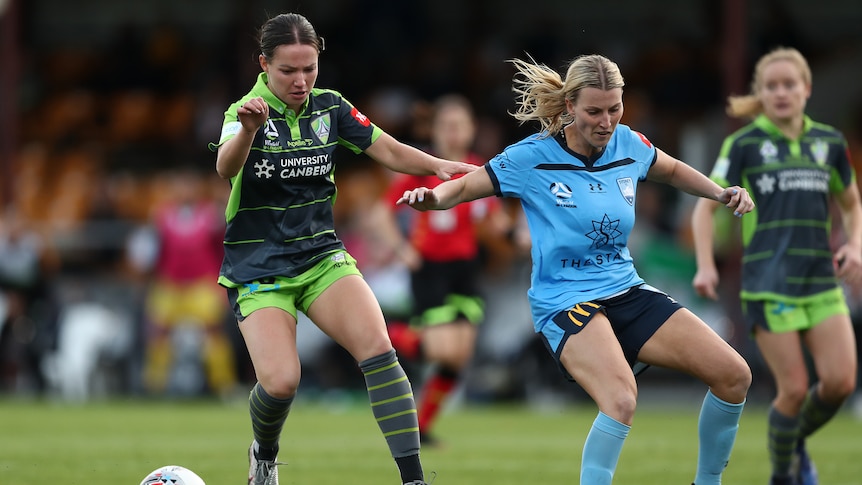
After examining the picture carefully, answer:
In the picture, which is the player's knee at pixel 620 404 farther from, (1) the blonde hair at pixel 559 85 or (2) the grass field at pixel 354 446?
(2) the grass field at pixel 354 446

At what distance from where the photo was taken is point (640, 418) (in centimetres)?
1391

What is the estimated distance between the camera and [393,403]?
625 centimetres

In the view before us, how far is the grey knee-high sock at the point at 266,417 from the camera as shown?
6.48 metres

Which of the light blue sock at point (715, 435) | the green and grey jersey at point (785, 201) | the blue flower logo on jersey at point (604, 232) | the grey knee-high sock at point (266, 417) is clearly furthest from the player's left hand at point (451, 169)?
the green and grey jersey at point (785, 201)

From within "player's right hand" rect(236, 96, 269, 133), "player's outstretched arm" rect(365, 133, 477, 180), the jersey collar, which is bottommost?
"player's outstretched arm" rect(365, 133, 477, 180)

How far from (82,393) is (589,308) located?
39.2 feet

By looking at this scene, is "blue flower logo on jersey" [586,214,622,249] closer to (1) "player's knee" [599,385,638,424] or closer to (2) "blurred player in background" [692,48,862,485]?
(1) "player's knee" [599,385,638,424]

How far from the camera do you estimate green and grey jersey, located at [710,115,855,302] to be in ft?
25.1

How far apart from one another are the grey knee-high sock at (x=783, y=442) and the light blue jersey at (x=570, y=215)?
1.77 m

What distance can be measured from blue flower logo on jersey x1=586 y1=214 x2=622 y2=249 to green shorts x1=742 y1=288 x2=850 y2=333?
74.1 inches

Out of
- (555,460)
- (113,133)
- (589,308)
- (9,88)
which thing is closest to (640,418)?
(555,460)

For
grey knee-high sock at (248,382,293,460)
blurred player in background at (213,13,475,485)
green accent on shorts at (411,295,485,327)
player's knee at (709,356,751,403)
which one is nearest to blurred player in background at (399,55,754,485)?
player's knee at (709,356,751,403)

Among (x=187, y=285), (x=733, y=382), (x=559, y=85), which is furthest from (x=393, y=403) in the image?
(x=187, y=285)

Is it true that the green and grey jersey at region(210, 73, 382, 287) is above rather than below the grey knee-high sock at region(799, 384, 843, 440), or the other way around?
above
